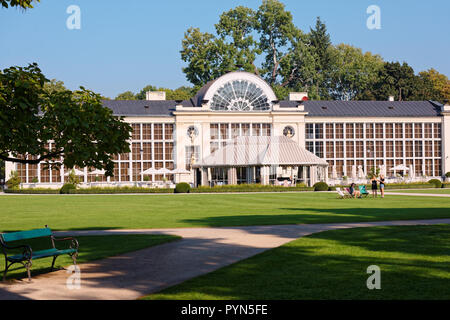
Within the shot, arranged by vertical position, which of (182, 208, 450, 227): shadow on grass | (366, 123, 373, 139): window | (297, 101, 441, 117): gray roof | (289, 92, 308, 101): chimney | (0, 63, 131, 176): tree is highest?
(289, 92, 308, 101): chimney

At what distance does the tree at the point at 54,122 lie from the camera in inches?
542

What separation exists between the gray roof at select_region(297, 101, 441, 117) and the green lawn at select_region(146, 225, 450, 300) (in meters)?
64.8

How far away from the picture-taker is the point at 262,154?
6169cm

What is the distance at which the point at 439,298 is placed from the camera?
870 centimetres

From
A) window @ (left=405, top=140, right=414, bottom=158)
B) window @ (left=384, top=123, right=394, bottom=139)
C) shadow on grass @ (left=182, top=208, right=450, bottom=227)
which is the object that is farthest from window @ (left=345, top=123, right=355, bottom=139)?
shadow on grass @ (left=182, top=208, right=450, bottom=227)

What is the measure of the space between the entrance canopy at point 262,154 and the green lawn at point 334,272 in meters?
45.0

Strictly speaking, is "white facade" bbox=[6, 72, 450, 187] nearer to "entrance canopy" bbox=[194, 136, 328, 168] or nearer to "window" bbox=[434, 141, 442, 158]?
"window" bbox=[434, 141, 442, 158]

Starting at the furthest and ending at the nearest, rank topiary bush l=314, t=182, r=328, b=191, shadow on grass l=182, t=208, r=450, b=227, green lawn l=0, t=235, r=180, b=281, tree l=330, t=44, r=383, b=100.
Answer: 1. tree l=330, t=44, r=383, b=100
2. topiary bush l=314, t=182, r=328, b=191
3. shadow on grass l=182, t=208, r=450, b=227
4. green lawn l=0, t=235, r=180, b=281

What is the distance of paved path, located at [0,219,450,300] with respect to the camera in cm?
981

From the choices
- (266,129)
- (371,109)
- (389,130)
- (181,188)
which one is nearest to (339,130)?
(371,109)

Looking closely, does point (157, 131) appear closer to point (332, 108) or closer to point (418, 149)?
point (332, 108)

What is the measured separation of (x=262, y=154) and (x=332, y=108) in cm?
2228

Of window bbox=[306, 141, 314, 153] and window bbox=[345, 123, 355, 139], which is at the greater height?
window bbox=[345, 123, 355, 139]
